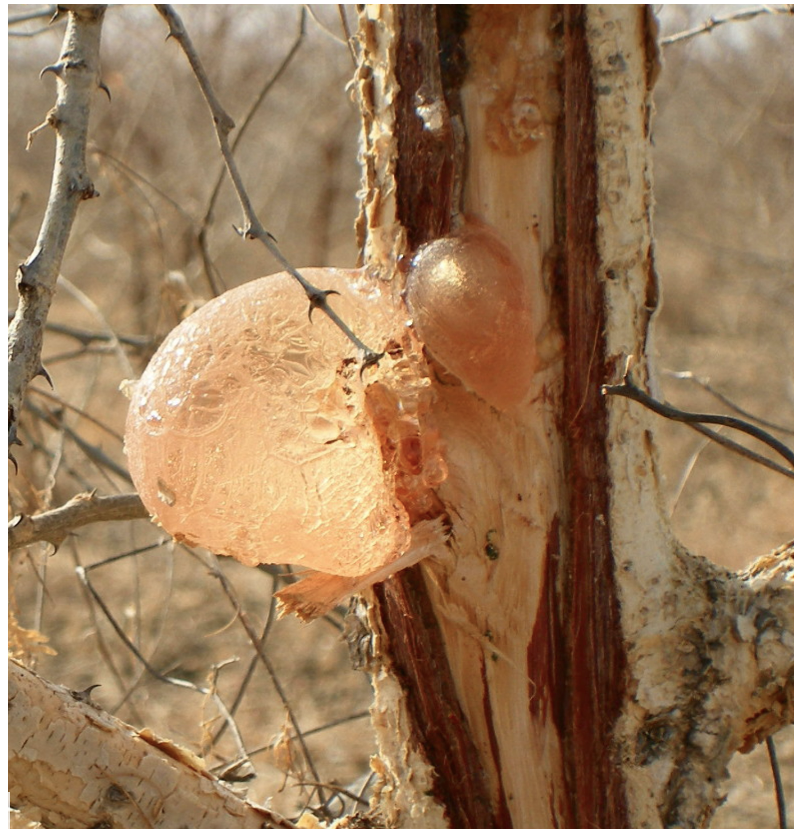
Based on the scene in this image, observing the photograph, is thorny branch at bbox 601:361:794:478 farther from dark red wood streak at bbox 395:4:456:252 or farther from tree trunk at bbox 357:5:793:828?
dark red wood streak at bbox 395:4:456:252

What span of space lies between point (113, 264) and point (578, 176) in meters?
4.54

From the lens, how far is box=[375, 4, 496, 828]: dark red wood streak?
87 cm

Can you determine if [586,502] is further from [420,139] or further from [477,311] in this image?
[420,139]

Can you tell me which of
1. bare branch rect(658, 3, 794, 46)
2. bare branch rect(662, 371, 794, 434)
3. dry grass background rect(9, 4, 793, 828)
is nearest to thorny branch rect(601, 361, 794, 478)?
bare branch rect(662, 371, 794, 434)

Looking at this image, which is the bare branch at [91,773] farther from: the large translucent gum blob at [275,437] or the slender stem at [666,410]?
the slender stem at [666,410]

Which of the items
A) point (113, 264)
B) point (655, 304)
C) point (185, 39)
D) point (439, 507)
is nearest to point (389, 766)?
point (439, 507)

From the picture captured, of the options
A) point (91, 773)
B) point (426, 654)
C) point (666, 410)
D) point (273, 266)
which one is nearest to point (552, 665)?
point (426, 654)

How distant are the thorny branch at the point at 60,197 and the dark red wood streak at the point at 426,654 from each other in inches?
11.6

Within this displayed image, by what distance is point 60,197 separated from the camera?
81 cm

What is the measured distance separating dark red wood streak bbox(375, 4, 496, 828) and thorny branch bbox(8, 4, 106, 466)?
11.6 inches

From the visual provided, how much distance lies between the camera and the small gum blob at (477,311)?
0.84 metres

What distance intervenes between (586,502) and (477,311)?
0.22 m

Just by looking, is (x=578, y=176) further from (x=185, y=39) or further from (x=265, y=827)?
(x=265, y=827)

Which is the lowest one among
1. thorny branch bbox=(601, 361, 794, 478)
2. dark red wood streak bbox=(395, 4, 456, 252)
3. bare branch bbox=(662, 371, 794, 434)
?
thorny branch bbox=(601, 361, 794, 478)
